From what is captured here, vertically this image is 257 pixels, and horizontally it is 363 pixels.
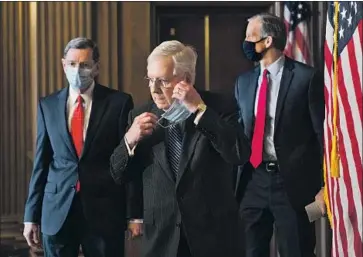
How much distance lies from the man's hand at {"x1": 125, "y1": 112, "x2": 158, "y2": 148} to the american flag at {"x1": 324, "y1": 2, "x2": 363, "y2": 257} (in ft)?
3.99

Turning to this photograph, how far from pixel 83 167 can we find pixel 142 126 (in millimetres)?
1043

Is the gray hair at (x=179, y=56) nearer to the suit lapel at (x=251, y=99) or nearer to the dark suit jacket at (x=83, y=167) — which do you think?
the dark suit jacket at (x=83, y=167)

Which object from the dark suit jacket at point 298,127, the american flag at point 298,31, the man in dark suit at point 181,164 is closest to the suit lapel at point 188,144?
the man in dark suit at point 181,164

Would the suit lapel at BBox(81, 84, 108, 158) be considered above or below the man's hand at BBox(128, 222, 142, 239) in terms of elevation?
above

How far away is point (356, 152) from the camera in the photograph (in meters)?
4.09

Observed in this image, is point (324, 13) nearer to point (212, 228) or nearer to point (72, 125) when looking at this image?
point (72, 125)

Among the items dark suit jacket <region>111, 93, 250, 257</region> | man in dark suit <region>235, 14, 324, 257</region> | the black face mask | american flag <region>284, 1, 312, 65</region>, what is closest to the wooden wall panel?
american flag <region>284, 1, 312, 65</region>

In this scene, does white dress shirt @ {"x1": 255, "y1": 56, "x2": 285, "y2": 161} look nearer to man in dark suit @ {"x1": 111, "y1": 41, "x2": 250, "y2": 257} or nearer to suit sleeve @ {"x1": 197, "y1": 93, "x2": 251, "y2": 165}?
man in dark suit @ {"x1": 111, "y1": 41, "x2": 250, "y2": 257}

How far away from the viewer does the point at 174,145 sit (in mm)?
3346

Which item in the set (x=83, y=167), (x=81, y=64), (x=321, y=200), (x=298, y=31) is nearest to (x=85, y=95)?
(x=81, y=64)

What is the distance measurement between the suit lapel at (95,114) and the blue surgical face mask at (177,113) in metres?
0.98

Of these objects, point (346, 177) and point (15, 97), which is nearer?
point (346, 177)

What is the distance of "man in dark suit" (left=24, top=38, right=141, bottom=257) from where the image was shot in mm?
4176

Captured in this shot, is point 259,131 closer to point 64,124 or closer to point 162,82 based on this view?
point 64,124
